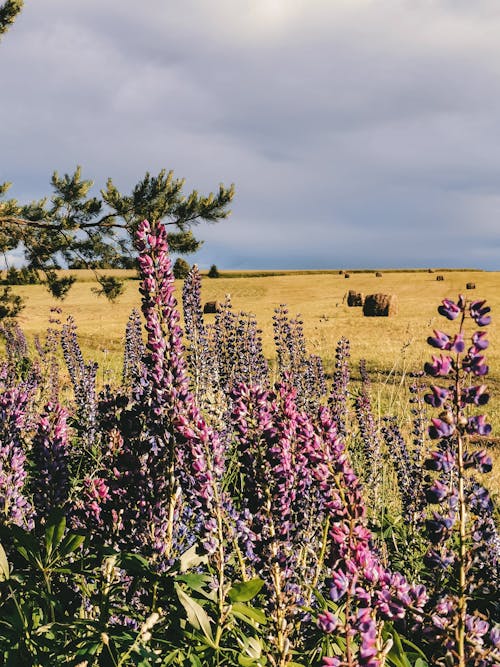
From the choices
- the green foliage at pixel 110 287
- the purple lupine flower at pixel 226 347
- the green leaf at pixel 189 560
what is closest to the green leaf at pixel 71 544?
the green leaf at pixel 189 560

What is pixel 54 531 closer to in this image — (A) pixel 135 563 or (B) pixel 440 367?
(A) pixel 135 563

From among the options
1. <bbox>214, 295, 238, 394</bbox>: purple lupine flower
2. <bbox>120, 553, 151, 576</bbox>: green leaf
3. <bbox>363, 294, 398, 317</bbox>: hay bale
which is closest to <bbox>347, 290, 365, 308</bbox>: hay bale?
<bbox>363, 294, 398, 317</bbox>: hay bale

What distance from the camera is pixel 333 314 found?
41844 millimetres

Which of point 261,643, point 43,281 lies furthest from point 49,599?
point 43,281

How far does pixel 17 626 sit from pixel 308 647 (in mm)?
1079

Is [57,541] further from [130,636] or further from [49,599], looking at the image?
[130,636]

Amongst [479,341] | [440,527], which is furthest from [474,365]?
[440,527]

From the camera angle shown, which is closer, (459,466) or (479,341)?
(459,466)

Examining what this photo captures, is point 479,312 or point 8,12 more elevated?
point 8,12

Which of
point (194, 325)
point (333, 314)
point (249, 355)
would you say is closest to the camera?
point (194, 325)

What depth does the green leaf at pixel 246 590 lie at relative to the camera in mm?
1734

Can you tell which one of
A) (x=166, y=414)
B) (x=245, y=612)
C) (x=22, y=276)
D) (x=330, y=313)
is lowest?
(x=330, y=313)

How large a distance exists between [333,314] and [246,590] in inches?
1598

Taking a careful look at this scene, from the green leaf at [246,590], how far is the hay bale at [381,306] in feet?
131
